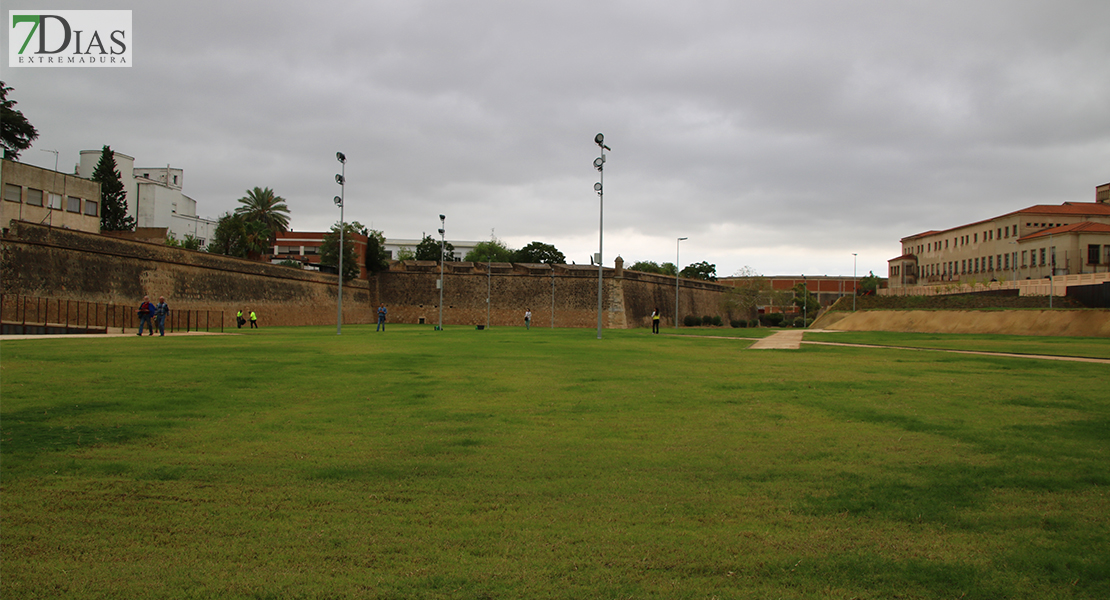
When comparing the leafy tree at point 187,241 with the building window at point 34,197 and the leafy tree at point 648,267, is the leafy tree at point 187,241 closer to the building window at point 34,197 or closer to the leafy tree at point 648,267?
the building window at point 34,197

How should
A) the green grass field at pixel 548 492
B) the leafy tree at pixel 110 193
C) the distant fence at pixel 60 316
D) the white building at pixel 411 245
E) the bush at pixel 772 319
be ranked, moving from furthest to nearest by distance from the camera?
the white building at pixel 411 245
the bush at pixel 772 319
the leafy tree at pixel 110 193
the distant fence at pixel 60 316
the green grass field at pixel 548 492

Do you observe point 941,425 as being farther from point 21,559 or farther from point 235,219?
point 235,219

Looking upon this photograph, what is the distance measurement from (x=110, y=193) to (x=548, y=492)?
7223 cm

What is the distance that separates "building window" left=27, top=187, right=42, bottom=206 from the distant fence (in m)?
13.6

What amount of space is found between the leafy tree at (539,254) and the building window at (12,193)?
67404 mm

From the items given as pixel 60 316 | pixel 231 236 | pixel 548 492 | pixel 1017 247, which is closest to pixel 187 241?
pixel 231 236

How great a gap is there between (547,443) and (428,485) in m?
1.84

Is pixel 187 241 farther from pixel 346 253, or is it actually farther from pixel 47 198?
pixel 47 198

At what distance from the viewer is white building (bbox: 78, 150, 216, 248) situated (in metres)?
69.1

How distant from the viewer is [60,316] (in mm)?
33594

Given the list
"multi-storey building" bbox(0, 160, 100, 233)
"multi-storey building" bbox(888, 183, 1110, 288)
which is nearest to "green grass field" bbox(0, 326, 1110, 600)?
"multi-storey building" bbox(0, 160, 100, 233)

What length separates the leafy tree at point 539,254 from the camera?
105256 mm

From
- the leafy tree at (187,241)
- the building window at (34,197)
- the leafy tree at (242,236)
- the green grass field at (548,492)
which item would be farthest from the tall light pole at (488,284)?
the green grass field at (548,492)

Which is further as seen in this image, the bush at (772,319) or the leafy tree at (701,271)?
the leafy tree at (701,271)
